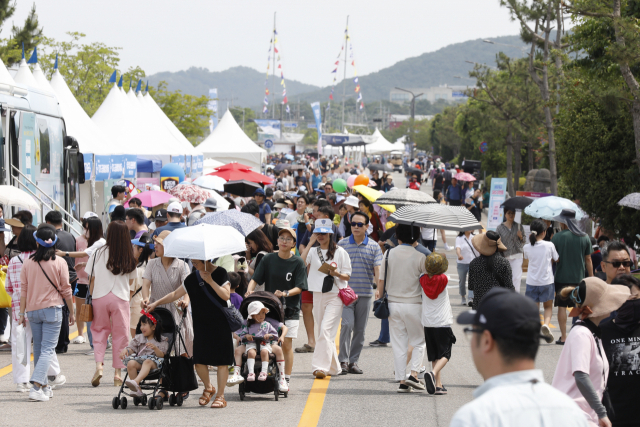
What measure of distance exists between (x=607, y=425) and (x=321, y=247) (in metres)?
5.08

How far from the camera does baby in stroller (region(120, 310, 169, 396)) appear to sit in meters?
7.16

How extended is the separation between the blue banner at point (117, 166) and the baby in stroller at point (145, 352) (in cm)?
1315

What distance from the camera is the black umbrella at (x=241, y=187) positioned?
64.9 ft

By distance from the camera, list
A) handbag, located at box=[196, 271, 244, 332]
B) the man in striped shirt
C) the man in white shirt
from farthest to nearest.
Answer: the man in striped shirt, handbag, located at box=[196, 271, 244, 332], the man in white shirt

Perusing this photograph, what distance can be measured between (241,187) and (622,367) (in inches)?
620

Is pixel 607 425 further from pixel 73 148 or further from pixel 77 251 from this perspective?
pixel 73 148

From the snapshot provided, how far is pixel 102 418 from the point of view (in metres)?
6.73

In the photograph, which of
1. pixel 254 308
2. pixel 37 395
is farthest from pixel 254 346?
pixel 37 395

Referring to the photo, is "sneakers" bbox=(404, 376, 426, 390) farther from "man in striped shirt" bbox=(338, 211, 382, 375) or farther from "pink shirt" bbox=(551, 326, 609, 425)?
"pink shirt" bbox=(551, 326, 609, 425)

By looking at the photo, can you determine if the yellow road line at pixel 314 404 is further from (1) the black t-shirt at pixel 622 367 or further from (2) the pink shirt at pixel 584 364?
(2) the pink shirt at pixel 584 364

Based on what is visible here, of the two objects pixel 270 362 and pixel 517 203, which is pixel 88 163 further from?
pixel 270 362

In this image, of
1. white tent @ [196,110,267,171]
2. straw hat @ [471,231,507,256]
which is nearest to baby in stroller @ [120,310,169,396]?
straw hat @ [471,231,507,256]

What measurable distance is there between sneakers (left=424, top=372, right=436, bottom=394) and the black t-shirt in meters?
3.19

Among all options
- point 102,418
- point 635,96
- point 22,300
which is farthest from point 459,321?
point 635,96
